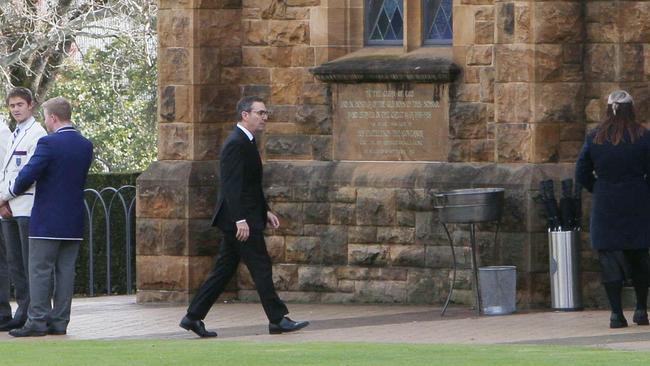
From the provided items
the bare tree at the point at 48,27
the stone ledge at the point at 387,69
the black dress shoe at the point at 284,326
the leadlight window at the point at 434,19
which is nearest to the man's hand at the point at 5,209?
the black dress shoe at the point at 284,326

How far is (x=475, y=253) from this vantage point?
1564 centimetres

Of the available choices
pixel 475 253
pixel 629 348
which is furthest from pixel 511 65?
pixel 629 348

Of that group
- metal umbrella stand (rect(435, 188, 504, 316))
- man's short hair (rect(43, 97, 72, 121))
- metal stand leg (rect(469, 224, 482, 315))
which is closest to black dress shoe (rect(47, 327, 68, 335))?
man's short hair (rect(43, 97, 72, 121))

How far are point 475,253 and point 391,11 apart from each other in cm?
293

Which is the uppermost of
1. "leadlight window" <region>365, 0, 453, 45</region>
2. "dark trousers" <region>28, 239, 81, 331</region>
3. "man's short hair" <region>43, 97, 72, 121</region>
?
"leadlight window" <region>365, 0, 453, 45</region>

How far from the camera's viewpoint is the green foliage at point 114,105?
33688 millimetres

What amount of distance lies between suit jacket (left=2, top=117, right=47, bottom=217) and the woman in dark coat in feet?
15.3

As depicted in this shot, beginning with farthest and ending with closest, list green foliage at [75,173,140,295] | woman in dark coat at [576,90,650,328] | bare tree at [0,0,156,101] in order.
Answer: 1. bare tree at [0,0,156,101]
2. green foliage at [75,173,140,295]
3. woman in dark coat at [576,90,650,328]

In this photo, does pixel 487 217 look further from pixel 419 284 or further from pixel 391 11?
pixel 391 11

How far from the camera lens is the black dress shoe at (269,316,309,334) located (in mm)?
14145

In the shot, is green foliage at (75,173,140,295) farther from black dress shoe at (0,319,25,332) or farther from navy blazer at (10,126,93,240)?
navy blazer at (10,126,93,240)

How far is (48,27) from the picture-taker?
2834cm

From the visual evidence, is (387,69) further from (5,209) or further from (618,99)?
(5,209)

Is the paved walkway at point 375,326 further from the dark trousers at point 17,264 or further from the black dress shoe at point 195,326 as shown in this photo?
the dark trousers at point 17,264
